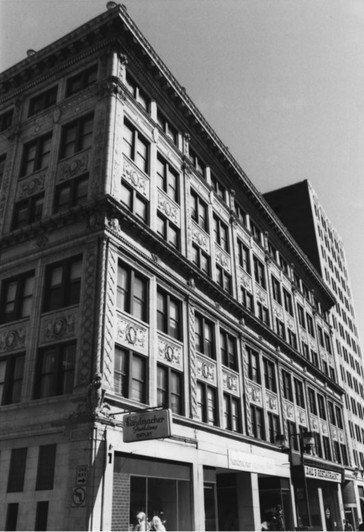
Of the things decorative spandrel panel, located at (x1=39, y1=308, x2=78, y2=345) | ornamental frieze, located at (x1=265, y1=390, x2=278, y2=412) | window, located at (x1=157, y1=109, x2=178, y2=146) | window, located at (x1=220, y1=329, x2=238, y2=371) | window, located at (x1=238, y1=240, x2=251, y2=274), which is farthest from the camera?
window, located at (x1=238, y1=240, x2=251, y2=274)

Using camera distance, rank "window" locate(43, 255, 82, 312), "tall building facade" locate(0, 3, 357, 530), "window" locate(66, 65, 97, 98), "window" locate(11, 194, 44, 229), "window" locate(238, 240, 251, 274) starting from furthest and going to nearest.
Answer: "window" locate(238, 240, 251, 274) < "window" locate(66, 65, 97, 98) < "window" locate(11, 194, 44, 229) < "window" locate(43, 255, 82, 312) < "tall building facade" locate(0, 3, 357, 530)

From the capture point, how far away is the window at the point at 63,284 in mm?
24125

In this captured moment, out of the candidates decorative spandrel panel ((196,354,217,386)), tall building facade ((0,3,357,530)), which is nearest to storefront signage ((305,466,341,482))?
tall building facade ((0,3,357,530))

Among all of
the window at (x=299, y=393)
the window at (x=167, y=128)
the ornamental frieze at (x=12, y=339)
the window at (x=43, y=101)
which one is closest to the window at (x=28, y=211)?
the ornamental frieze at (x=12, y=339)

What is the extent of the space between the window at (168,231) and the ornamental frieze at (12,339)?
9.61 m

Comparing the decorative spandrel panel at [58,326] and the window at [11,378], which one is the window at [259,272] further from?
the window at [11,378]

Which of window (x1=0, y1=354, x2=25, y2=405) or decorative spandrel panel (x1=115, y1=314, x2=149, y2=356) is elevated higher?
decorative spandrel panel (x1=115, y1=314, x2=149, y2=356)

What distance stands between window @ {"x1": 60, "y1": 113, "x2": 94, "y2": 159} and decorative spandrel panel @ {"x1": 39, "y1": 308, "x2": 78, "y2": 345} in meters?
9.80

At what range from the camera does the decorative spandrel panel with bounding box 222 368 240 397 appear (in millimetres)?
33031

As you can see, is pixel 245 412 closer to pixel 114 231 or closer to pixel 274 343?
pixel 274 343

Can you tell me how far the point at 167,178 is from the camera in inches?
1284

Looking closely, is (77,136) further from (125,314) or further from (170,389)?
(170,389)

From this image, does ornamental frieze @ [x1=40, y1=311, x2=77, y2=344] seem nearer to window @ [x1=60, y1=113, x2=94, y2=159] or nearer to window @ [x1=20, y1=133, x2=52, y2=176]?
window @ [x1=60, y1=113, x2=94, y2=159]

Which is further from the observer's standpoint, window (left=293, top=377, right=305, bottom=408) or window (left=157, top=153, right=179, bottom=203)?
window (left=293, top=377, right=305, bottom=408)
